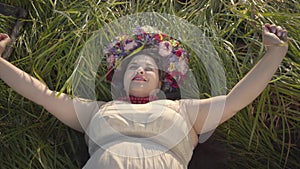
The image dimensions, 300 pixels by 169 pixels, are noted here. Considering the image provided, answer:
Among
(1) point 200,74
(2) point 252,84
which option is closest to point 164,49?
(1) point 200,74

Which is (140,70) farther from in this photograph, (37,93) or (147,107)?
(37,93)

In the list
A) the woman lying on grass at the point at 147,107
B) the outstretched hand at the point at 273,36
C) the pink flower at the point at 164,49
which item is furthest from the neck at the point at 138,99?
the outstretched hand at the point at 273,36

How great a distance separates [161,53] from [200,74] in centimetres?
12

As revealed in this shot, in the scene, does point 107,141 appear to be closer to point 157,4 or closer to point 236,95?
point 236,95

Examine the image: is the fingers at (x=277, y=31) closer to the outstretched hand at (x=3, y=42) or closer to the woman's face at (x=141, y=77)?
the woman's face at (x=141, y=77)

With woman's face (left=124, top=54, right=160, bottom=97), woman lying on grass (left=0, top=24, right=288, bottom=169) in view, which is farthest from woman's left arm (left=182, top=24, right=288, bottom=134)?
woman's face (left=124, top=54, right=160, bottom=97)

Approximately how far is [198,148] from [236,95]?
0.70 ft

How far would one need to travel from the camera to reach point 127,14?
1388 mm

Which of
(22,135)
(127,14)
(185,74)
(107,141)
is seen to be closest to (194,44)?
(185,74)

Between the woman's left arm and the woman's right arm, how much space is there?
258mm

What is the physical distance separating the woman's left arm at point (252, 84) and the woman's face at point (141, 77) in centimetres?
10

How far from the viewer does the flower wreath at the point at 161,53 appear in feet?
4.12

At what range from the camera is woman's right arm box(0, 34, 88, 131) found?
46.9 inches

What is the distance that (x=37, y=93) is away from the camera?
1.20 metres
